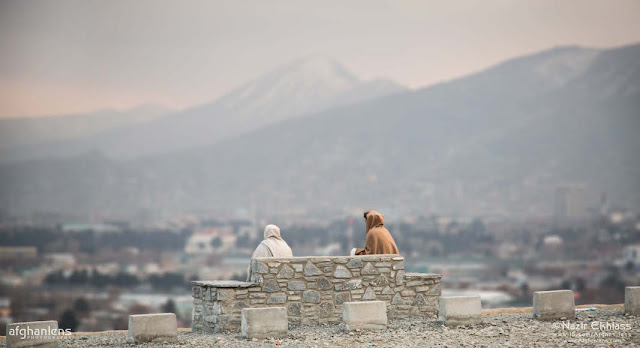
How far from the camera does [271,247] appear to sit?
15500 millimetres

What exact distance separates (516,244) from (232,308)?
16538 centimetres

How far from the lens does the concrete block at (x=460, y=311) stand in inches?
572

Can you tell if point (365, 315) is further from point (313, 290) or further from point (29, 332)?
point (29, 332)

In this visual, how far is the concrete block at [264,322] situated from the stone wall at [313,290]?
0.86 metres

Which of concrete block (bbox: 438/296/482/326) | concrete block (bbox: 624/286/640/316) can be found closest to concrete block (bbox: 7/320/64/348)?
concrete block (bbox: 438/296/482/326)

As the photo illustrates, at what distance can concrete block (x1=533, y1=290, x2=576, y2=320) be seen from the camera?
15.2 metres

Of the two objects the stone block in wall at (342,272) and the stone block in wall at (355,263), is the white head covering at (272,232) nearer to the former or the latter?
the stone block in wall at (342,272)

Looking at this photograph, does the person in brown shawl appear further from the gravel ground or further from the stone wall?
the gravel ground

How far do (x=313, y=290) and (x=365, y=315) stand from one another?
1232mm

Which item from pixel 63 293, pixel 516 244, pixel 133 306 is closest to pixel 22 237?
pixel 63 293

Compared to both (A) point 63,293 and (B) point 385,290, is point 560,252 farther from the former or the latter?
(B) point 385,290

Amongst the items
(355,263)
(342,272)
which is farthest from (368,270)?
(342,272)

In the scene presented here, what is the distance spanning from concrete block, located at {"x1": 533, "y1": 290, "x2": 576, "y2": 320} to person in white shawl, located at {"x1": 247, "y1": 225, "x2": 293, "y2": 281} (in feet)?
14.4

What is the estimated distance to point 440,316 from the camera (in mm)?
14727
